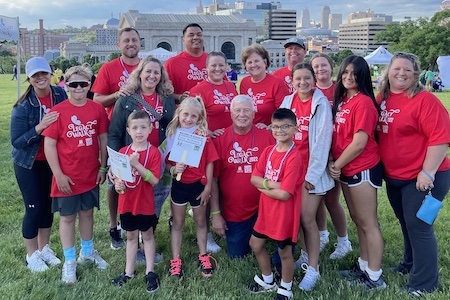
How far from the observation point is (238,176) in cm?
454

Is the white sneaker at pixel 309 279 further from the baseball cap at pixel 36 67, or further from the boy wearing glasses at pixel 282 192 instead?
the baseball cap at pixel 36 67

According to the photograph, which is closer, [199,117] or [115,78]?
[199,117]

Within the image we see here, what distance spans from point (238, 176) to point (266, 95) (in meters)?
0.96

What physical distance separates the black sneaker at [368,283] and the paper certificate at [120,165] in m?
2.29

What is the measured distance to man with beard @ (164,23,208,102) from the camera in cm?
534

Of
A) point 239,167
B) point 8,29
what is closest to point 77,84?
point 239,167

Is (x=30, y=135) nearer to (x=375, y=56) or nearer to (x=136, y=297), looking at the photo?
(x=136, y=297)

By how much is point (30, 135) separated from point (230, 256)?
2.38m

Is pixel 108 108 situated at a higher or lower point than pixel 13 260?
higher

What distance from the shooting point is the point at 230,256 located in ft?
15.8

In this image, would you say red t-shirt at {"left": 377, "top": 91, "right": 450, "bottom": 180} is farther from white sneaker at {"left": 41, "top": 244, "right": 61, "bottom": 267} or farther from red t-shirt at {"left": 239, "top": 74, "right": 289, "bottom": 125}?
white sneaker at {"left": 41, "top": 244, "right": 61, "bottom": 267}

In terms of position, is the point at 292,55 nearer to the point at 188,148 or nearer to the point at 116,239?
the point at 188,148

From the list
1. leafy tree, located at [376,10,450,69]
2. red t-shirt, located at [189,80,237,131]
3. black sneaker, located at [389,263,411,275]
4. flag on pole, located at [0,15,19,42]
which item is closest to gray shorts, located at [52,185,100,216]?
red t-shirt, located at [189,80,237,131]

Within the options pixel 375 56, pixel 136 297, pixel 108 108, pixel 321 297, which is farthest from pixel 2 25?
pixel 375 56
